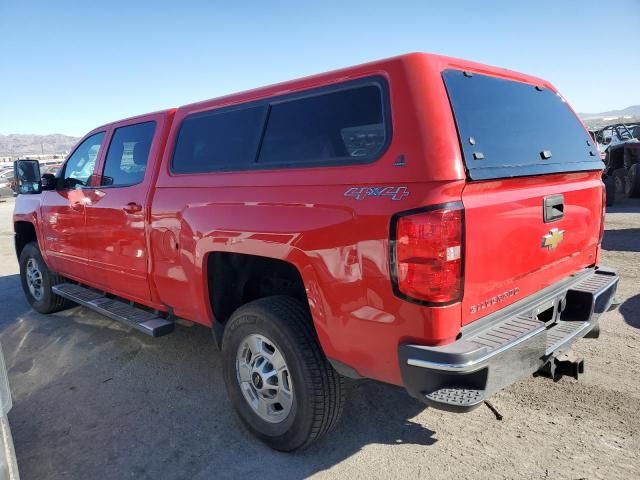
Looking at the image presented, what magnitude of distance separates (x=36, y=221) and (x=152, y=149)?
2529 millimetres

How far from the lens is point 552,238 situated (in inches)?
109

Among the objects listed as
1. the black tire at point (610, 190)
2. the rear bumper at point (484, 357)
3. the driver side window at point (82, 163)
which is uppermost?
the driver side window at point (82, 163)

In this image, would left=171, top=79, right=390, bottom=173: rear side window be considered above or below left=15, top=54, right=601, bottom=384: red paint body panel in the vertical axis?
above

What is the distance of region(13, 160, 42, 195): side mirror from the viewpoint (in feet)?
16.3

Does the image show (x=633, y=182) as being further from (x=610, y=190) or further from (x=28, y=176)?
(x=28, y=176)

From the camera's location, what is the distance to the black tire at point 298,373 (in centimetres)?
268

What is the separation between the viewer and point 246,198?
294 centimetres

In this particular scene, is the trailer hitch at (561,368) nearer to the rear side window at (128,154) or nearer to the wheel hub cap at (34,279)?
the rear side window at (128,154)

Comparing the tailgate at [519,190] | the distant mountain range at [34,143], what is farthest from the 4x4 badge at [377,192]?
the distant mountain range at [34,143]

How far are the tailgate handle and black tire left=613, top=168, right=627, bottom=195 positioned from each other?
11.9 m

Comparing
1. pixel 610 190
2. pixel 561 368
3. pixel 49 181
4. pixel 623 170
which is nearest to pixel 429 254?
pixel 561 368

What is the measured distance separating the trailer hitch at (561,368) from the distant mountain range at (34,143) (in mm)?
158512

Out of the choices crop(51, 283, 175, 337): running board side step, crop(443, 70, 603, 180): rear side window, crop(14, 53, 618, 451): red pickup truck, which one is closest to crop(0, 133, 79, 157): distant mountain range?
crop(51, 283, 175, 337): running board side step

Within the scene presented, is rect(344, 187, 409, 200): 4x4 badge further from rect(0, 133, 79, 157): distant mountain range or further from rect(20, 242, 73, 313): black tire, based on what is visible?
rect(0, 133, 79, 157): distant mountain range
